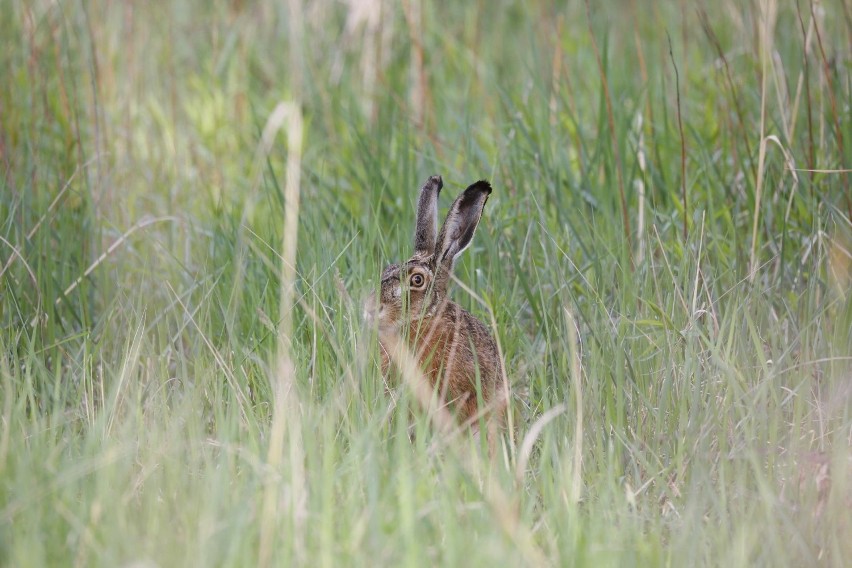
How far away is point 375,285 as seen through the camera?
3.82 m

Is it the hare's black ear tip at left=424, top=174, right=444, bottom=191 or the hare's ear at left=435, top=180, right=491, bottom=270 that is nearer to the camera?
the hare's ear at left=435, top=180, right=491, bottom=270

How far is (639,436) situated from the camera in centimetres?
326

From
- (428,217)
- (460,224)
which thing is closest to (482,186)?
(460,224)

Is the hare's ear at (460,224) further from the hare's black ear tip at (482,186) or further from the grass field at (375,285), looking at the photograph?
the grass field at (375,285)

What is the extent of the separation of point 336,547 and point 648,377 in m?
1.47

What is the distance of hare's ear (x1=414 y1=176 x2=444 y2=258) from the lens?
163 inches

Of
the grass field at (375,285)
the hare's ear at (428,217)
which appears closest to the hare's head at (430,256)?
the hare's ear at (428,217)

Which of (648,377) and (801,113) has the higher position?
(801,113)

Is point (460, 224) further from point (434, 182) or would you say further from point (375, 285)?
point (375, 285)

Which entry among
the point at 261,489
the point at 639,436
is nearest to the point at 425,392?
the point at 639,436

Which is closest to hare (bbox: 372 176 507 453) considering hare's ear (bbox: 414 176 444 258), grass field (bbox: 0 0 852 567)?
hare's ear (bbox: 414 176 444 258)

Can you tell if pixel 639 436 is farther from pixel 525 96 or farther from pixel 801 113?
pixel 525 96

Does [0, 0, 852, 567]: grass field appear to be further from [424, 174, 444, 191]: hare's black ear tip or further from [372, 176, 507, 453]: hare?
[424, 174, 444, 191]: hare's black ear tip

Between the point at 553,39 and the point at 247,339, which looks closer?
the point at 247,339
